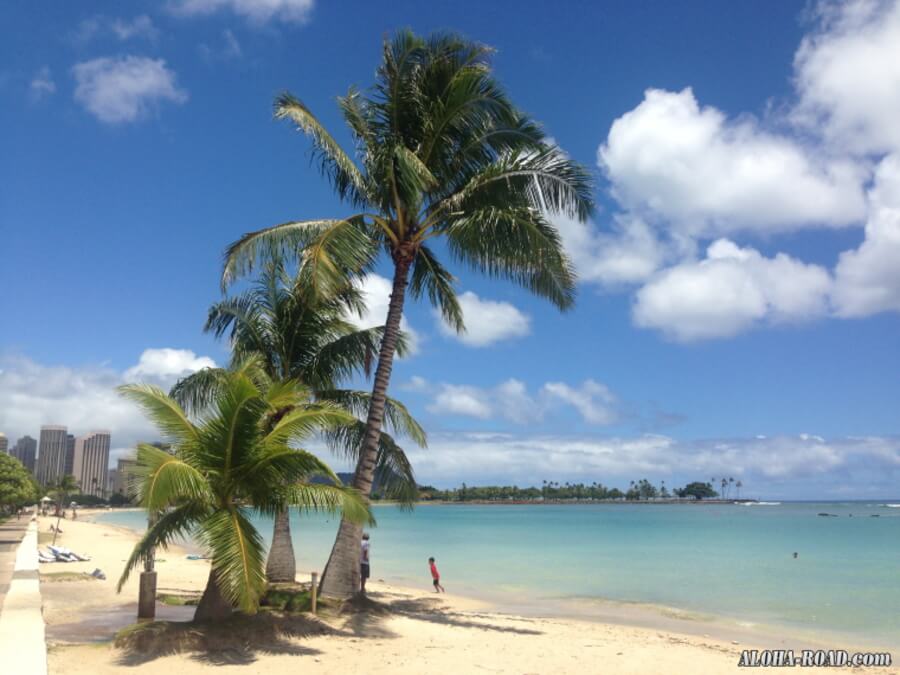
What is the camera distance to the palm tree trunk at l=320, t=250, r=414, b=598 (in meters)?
11.9

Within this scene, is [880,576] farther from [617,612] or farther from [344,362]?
[344,362]

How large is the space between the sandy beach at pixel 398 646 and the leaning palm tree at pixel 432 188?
5.61 ft

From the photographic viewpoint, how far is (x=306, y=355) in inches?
543

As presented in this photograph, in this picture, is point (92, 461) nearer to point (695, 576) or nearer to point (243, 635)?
point (695, 576)

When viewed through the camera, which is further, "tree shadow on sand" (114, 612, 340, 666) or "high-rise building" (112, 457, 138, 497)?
"high-rise building" (112, 457, 138, 497)

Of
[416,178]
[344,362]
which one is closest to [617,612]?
[344,362]

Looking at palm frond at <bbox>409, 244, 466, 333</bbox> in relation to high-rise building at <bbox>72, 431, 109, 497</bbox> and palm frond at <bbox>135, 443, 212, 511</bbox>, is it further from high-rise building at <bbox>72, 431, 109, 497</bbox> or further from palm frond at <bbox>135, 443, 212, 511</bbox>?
high-rise building at <bbox>72, 431, 109, 497</bbox>

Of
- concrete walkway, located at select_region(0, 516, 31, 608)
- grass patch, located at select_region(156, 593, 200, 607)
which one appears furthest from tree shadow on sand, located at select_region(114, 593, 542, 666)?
concrete walkway, located at select_region(0, 516, 31, 608)

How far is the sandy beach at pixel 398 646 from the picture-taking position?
28.4 feet

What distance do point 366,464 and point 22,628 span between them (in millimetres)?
5239

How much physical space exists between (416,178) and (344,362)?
13.7 feet

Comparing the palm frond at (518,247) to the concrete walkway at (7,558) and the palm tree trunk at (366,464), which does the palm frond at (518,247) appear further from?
the concrete walkway at (7,558)

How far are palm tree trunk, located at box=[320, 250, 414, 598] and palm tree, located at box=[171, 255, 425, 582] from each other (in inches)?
50.1

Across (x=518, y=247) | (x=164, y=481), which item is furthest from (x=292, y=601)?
(x=518, y=247)
